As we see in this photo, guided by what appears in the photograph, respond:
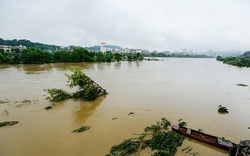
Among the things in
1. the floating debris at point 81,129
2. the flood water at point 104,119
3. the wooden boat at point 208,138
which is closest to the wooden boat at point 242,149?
the wooden boat at point 208,138

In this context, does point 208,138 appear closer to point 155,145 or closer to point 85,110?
point 155,145

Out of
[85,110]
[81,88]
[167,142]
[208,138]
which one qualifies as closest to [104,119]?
[85,110]

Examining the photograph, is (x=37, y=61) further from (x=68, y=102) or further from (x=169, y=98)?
(x=169, y=98)

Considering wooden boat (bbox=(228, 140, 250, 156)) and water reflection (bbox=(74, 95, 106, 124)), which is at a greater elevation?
wooden boat (bbox=(228, 140, 250, 156))

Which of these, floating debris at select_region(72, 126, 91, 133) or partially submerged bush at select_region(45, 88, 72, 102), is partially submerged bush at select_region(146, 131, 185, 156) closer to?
floating debris at select_region(72, 126, 91, 133)

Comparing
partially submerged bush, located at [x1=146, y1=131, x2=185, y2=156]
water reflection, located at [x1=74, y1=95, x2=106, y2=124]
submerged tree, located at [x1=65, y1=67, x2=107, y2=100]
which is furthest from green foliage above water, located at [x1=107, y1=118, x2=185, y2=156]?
submerged tree, located at [x1=65, y1=67, x2=107, y2=100]

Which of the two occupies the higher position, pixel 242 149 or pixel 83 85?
pixel 83 85

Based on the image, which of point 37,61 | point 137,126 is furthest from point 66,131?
point 37,61
